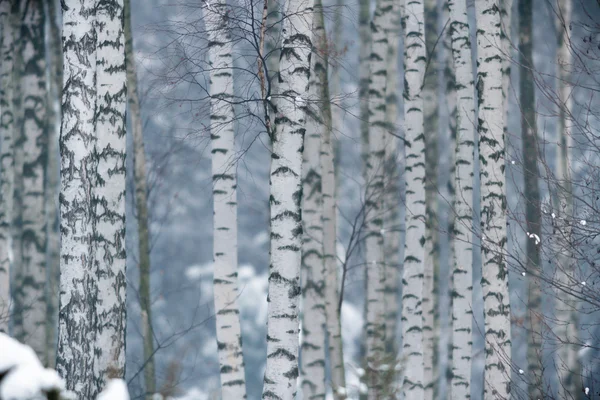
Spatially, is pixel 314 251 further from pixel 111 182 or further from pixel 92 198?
pixel 92 198

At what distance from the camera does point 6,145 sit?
10672mm

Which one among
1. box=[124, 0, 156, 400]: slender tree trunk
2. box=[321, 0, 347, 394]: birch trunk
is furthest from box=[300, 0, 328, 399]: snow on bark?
box=[124, 0, 156, 400]: slender tree trunk

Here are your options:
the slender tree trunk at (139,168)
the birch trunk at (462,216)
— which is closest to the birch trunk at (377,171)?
the birch trunk at (462,216)

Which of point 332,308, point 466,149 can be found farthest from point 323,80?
point 332,308

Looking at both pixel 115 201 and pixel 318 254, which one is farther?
pixel 318 254

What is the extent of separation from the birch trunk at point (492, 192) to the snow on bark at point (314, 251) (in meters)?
1.97

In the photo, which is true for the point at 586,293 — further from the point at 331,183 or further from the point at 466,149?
the point at 331,183

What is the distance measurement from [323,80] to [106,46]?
165 inches

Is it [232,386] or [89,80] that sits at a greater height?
[89,80]

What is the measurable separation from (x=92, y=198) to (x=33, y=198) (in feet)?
15.5

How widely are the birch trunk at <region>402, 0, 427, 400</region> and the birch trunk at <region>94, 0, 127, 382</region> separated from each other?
364 cm

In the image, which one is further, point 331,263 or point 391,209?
point 391,209

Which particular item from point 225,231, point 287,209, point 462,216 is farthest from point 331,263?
point 287,209

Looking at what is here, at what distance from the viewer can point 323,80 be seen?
393 inches
